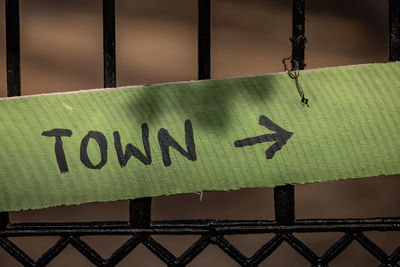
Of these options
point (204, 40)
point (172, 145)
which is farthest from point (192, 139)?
point (204, 40)

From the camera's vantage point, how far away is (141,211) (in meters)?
0.61

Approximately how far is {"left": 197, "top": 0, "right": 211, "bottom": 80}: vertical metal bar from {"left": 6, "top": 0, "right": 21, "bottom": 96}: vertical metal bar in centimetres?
24

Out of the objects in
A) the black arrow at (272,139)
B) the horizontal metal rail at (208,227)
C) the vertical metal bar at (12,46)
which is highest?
the vertical metal bar at (12,46)

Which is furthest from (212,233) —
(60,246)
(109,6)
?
(109,6)

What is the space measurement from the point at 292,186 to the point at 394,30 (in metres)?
0.24

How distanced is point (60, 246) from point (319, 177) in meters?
0.33

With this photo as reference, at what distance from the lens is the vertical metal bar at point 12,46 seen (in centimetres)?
63

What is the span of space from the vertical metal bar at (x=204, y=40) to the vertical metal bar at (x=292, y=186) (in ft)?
0.35

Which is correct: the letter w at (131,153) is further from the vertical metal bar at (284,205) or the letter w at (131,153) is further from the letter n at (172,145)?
the vertical metal bar at (284,205)

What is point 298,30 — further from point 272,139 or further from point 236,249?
point 236,249

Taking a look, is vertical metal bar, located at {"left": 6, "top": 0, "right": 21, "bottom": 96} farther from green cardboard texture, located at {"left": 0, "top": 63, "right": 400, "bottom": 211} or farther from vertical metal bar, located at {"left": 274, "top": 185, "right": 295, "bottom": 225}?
vertical metal bar, located at {"left": 274, "top": 185, "right": 295, "bottom": 225}

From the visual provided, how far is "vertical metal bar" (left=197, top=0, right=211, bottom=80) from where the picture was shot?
62 centimetres

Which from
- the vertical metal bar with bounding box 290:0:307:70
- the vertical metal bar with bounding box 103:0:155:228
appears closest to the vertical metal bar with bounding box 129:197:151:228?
the vertical metal bar with bounding box 103:0:155:228

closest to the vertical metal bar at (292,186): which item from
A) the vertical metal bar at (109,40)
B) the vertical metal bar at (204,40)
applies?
the vertical metal bar at (204,40)
